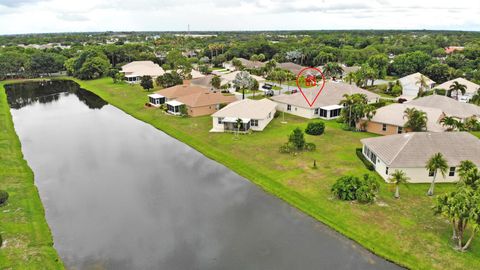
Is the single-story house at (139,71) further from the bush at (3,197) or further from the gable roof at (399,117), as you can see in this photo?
the bush at (3,197)

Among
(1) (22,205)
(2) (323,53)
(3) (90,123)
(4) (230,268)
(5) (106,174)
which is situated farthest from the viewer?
(2) (323,53)

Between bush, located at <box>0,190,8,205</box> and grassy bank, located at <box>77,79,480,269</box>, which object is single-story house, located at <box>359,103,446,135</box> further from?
bush, located at <box>0,190,8,205</box>

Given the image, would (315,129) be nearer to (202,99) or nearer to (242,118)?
(242,118)

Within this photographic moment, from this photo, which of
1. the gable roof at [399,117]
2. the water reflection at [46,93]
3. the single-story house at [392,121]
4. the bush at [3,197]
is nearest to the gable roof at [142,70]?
the water reflection at [46,93]

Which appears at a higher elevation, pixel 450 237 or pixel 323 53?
pixel 323 53

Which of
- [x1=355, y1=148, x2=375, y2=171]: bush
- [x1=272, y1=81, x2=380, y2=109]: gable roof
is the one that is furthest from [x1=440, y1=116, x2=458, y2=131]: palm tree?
[x1=272, y1=81, x2=380, y2=109]: gable roof

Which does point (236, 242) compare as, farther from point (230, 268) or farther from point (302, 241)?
point (302, 241)

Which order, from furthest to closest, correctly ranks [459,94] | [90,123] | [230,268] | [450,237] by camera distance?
[459,94] → [90,123] → [450,237] → [230,268]

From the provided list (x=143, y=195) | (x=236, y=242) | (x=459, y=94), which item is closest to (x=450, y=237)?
(x=236, y=242)

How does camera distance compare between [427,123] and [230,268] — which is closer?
[230,268]
